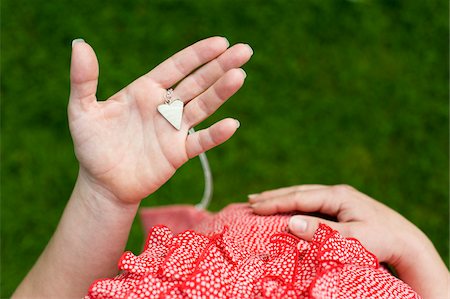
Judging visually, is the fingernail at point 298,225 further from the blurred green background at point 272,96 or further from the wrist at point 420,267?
the blurred green background at point 272,96

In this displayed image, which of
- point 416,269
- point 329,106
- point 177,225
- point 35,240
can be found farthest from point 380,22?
point 35,240

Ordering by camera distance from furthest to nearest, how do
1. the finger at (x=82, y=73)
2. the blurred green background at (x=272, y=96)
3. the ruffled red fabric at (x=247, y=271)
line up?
the blurred green background at (x=272, y=96) < the finger at (x=82, y=73) < the ruffled red fabric at (x=247, y=271)

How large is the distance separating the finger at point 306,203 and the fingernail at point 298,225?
0.13m

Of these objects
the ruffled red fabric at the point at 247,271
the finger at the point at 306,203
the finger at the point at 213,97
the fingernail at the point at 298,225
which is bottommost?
the finger at the point at 306,203

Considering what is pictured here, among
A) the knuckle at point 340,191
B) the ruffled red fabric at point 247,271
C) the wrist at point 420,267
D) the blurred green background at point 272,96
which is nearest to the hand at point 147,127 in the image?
the ruffled red fabric at point 247,271

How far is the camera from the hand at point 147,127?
3.22ft

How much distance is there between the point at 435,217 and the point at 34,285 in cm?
149

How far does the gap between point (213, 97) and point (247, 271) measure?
34 cm

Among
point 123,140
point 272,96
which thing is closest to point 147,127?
point 123,140

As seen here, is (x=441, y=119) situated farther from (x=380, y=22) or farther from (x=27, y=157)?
(x=27, y=157)

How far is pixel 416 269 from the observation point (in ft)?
3.62

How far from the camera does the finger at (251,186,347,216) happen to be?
1167 millimetres

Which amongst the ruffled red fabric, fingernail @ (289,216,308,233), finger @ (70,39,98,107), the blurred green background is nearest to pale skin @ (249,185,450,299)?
fingernail @ (289,216,308,233)

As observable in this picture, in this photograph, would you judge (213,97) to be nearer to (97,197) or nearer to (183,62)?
(183,62)
